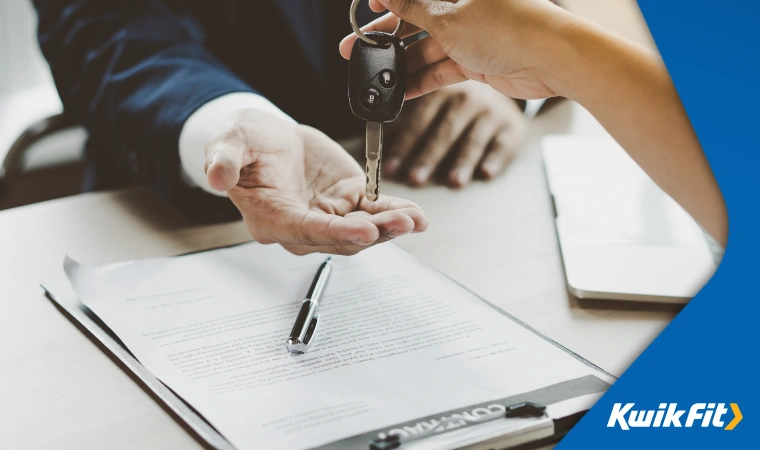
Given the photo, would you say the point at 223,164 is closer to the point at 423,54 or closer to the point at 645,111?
the point at 423,54

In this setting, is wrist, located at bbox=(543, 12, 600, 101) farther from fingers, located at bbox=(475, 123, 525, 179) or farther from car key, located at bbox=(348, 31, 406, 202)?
fingers, located at bbox=(475, 123, 525, 179)

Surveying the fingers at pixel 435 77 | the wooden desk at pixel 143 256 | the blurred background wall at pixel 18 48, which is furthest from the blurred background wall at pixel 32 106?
the wooden desk at pixel 143 256

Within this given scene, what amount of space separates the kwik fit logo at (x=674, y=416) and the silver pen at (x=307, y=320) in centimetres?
31

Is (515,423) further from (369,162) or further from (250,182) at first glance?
(250,182)

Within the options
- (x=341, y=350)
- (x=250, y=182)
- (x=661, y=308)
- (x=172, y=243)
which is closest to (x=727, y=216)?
(x=661, y=308)

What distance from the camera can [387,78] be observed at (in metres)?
0.83

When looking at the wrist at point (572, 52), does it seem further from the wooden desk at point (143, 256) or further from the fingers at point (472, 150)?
the fingers at point (472, 150)

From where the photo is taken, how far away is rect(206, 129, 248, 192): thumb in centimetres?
84

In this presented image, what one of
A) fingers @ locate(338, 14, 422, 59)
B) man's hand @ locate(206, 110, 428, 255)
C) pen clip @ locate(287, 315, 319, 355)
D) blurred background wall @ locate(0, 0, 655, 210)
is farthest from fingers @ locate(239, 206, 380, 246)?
blurred background wall @ locate(0, 0, 655, 210)

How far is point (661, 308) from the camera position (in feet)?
2.79

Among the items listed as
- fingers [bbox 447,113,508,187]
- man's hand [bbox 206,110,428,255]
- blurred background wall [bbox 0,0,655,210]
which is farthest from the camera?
blurred background wall [bbox 0,0,655,210]

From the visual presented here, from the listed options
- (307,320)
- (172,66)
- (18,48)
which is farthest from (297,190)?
(18,48)

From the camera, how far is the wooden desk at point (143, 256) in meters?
0.65

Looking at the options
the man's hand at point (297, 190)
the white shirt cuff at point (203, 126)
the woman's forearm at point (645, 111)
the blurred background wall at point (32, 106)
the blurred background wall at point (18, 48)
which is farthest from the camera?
the blurred background wall at point (18, 48)
